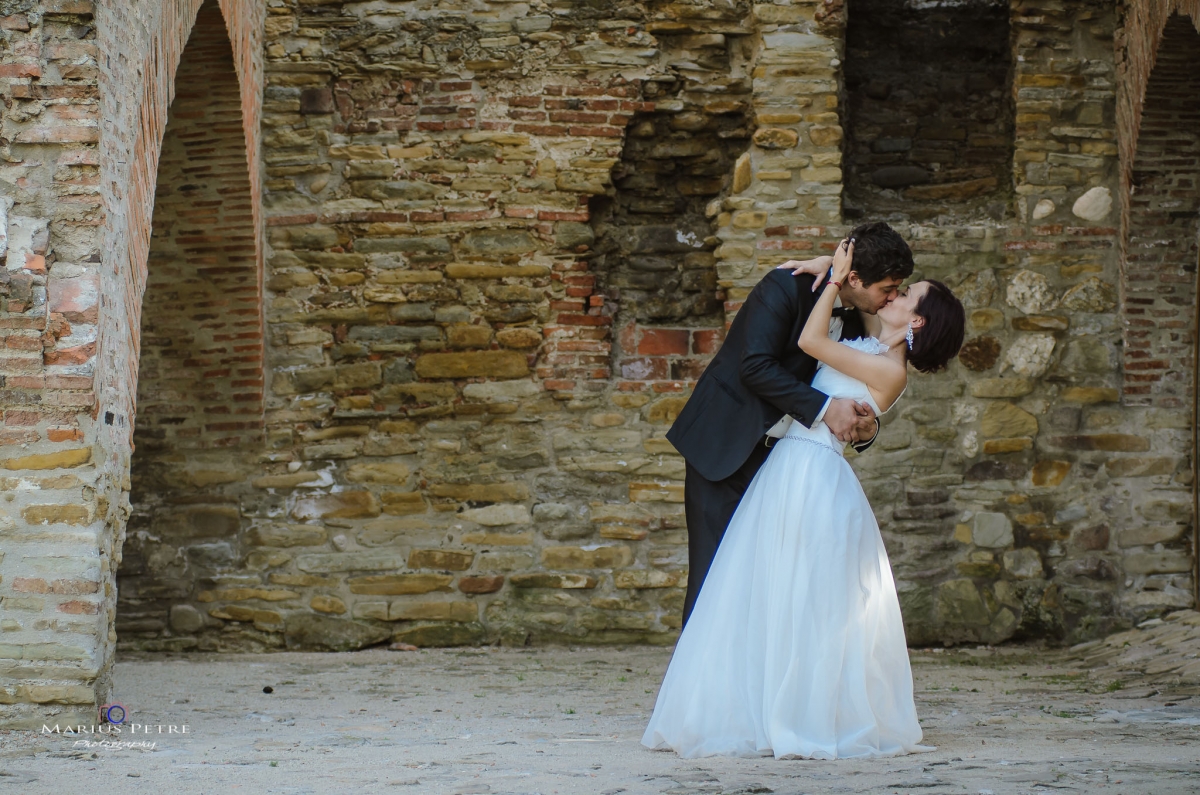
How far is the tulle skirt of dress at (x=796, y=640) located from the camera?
11.0 ft

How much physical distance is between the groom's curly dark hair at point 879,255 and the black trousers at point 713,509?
1.92ft

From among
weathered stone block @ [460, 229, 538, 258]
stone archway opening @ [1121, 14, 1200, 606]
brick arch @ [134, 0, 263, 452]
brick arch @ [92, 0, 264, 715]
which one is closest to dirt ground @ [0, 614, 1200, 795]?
stone archway opening @ [1121, 14, 1200, 606]

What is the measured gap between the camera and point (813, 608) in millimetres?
3439

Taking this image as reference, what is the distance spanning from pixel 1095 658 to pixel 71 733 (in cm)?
440

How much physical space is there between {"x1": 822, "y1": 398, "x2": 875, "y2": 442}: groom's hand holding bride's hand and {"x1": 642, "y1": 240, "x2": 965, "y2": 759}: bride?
0.21 ft

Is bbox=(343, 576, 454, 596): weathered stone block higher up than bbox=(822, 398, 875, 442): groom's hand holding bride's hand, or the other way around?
bbox=(822, 398, 875, 442): groom's hand holding bride's hand

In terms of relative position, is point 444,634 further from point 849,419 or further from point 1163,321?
point 1163,321

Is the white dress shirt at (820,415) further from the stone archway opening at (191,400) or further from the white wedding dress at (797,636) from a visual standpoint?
the stone archway opening at (191,400)

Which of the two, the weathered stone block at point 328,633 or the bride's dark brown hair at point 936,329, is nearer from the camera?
the bride's dark brown hair at point 936,329

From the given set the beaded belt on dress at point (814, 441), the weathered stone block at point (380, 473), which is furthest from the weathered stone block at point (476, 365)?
the beaded belt on dress at point (814, 441)

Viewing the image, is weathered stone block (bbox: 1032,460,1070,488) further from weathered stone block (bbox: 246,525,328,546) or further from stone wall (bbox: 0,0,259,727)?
stone wall (bbox: 0,0,259,727)

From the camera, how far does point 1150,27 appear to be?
553 centimetres

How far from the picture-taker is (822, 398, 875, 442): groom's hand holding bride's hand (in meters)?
3.55

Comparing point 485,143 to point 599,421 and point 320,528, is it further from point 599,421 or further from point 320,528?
point 320,528
